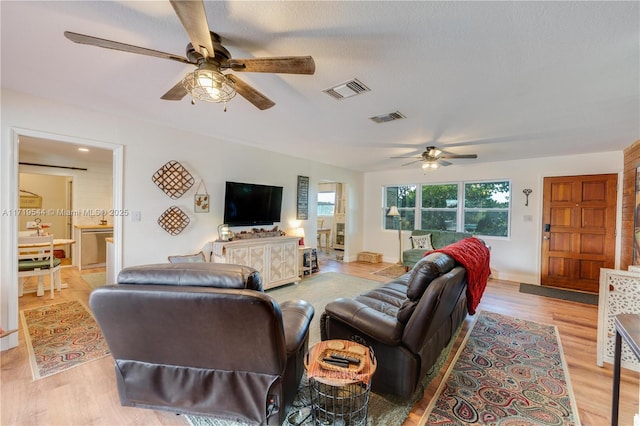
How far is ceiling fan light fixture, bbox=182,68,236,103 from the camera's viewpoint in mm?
1479

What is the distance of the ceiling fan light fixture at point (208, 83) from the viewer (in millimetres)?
1479

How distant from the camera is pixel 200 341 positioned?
133cm

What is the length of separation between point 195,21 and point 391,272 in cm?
517

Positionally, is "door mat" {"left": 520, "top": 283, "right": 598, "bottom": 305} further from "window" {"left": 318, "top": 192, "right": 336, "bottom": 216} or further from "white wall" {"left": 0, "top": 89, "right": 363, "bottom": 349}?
"window" {"left": 318, "top": 192, "right": 336, "bottom": 216}

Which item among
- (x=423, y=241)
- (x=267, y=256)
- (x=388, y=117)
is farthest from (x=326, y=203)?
(x=388, y=117)

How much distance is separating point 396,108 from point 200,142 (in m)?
2.70

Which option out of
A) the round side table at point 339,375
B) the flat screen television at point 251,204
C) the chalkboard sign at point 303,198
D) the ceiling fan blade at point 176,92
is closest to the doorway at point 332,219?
the chalkboard sign at point 303,198

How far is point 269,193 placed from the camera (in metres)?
4.40

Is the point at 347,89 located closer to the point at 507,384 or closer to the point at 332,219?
the point at 507,384

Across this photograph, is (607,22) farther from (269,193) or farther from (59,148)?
(59,148)

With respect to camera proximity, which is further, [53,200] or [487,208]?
[53,200]

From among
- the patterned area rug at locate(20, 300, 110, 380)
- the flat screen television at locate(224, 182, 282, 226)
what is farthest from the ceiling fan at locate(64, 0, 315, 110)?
the patterned area rug at locate(20, 300, 110, 380)

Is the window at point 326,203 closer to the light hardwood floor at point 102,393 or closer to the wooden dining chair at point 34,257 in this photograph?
the light hardwood floor at point 102,393

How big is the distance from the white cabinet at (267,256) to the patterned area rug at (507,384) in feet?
8.78
